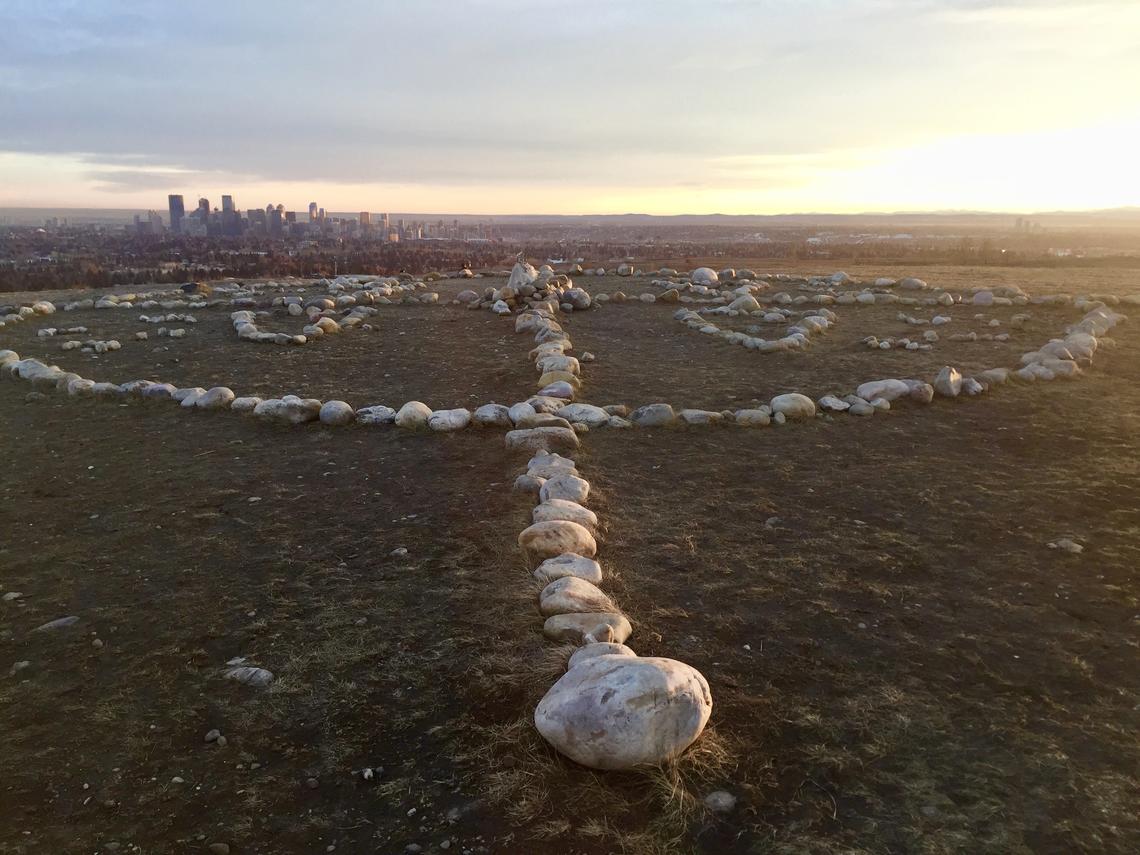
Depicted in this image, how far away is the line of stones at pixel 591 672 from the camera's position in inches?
134

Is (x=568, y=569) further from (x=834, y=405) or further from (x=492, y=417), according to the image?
(x=834, y=405)

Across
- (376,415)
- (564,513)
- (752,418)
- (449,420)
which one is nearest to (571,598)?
(564,513)

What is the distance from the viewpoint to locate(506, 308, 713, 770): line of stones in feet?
11.2

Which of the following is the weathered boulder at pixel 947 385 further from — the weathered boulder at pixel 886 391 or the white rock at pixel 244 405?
the white rock at pixel 244 405

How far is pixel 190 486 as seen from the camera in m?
7.13

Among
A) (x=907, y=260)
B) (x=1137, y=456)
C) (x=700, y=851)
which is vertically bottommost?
(x=700, y=851)

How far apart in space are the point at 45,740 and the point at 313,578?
182 cm

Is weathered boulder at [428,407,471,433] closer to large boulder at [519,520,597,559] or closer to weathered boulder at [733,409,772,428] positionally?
weathered boulder at [733,409,772,428]

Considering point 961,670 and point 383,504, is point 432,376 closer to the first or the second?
point 383,504

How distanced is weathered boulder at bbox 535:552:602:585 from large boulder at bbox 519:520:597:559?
0.18 metres

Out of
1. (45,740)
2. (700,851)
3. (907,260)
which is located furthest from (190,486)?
(907,260)

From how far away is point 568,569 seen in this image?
516 centimetres

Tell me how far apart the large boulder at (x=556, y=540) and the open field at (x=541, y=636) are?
169mm

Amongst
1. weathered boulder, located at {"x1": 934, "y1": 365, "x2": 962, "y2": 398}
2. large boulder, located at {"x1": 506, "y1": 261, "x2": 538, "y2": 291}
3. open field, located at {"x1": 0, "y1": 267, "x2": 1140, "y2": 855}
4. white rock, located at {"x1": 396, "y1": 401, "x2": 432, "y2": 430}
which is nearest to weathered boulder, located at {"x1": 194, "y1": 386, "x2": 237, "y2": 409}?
open field, located at {"x1": 0, "y1": 267, "x2": 1140, "y2": 855}
